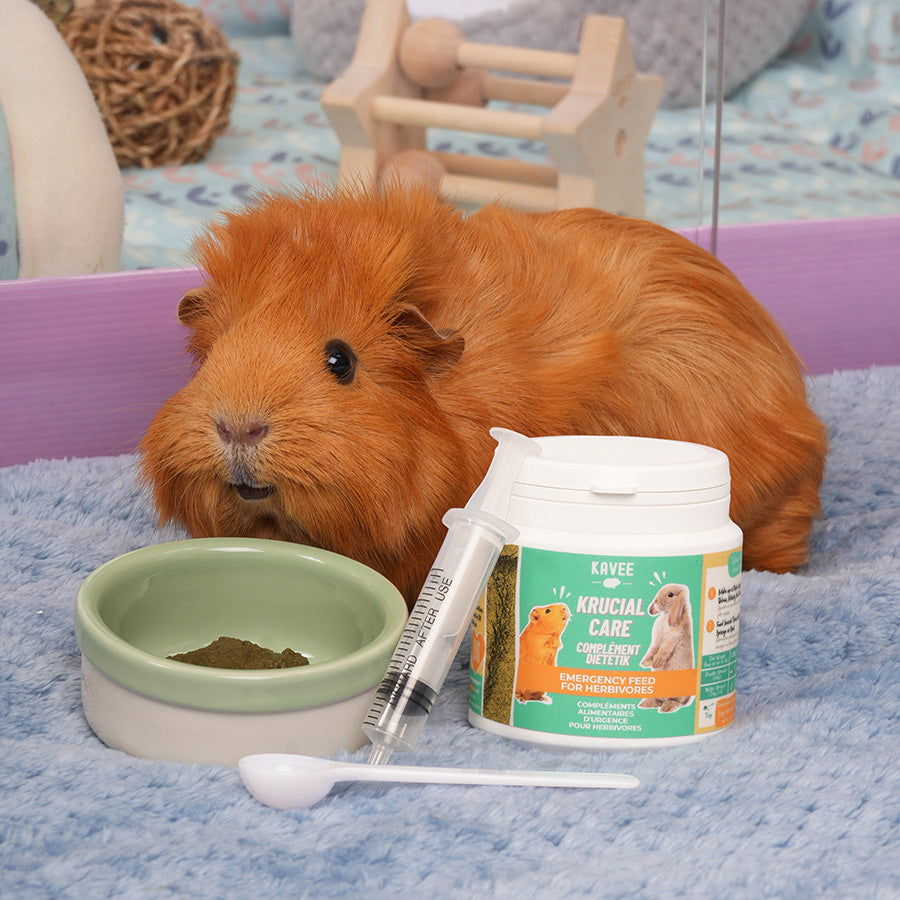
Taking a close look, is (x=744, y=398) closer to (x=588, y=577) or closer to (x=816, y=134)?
(x=588, y=577)

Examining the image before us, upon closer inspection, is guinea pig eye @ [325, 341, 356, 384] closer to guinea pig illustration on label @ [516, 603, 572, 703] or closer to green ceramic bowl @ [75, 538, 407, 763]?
green ceramic bowl @ [75, 538, 407, 763]

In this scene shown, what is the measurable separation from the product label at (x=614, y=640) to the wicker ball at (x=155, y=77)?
103cm

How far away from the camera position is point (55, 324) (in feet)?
5.04

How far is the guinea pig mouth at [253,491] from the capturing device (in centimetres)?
101

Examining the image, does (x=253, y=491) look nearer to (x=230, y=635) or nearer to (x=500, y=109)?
(x=230, y=635)

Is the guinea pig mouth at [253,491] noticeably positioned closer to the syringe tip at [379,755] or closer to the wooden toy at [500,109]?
the syringe tip at [379,755]

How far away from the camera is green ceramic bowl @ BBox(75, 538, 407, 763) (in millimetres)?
894

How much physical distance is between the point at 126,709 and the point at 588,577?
37 cm

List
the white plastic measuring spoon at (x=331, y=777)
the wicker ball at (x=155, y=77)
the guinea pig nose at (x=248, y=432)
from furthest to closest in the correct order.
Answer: the wicker ball at (x=155, y=77), the guinea pig nose at (x=248, y=432), the white plastic measuring spoon at (x=331, y=777)

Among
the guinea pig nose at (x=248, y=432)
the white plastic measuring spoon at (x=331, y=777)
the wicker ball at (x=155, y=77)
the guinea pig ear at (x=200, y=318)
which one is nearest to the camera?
the white plastic measuring spoon at (x=331, y=777)

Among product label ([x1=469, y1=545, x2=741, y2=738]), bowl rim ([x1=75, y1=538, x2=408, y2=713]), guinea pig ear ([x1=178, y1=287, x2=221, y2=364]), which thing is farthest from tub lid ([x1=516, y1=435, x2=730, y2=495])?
guinea pig ear ([x1=178, y1=287, x2=221, y2=364])

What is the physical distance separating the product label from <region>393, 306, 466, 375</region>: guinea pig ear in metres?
0.21

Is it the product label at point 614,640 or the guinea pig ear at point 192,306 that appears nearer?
the product label at point 614,640

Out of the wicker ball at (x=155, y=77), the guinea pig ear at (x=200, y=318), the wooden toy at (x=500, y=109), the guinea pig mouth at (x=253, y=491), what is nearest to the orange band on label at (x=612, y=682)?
the guinea pig mouth at (x=253, y=491)
